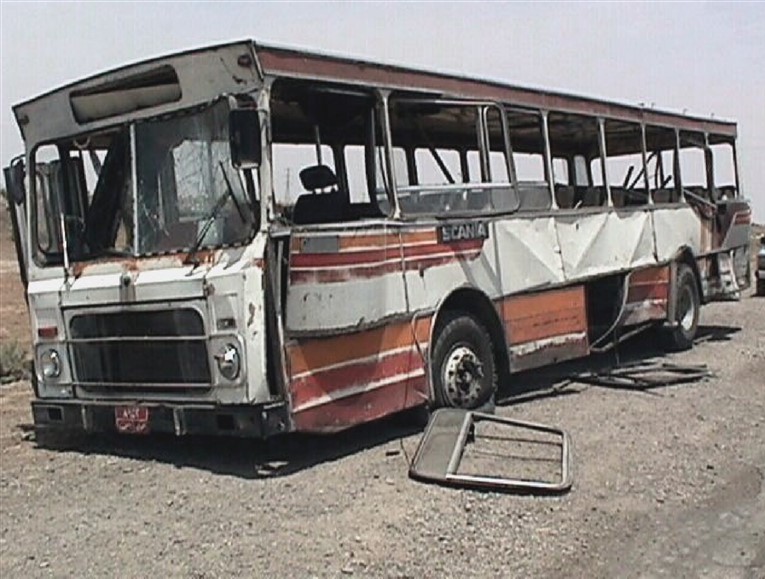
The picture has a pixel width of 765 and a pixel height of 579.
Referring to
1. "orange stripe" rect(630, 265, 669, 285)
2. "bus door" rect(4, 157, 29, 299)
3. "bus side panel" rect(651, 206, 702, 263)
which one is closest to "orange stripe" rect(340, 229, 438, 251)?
"bus door" rect(4, 157, 29, 299)

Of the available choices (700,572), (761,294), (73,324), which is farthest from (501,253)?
(761,294)

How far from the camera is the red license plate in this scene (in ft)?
25.2

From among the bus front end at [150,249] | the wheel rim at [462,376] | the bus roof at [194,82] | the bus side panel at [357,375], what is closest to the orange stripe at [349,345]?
the bus side panel at [357,375]

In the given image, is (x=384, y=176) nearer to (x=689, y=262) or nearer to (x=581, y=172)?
(x=581, y=172)

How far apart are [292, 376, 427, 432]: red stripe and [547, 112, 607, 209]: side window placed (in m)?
3.43

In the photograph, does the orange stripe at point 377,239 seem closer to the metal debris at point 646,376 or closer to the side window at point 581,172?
the metal debris at point 646,376

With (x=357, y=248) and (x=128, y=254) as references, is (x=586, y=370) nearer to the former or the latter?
(x=357, y=248)

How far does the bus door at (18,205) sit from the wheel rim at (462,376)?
349 centimetres

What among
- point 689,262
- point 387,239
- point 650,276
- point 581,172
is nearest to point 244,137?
point 387,239

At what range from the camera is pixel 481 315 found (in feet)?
31.3

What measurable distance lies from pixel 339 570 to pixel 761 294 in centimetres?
1932

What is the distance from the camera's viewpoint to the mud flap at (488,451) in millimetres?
6859

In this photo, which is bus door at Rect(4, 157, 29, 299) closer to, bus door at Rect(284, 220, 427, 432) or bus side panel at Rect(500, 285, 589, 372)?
bus door at Rect(284, 220, 427, 432)

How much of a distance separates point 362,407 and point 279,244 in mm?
1482
